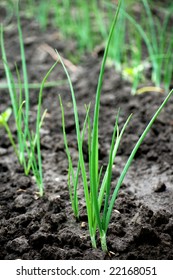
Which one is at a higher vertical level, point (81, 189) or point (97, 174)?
point (97, 174)

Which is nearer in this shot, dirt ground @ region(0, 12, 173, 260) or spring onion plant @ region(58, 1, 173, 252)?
spring onion plant @ region(58, 1, 173, 252)

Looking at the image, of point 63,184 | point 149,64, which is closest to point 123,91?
point 149,64

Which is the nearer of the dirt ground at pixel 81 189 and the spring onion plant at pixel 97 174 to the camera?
the spring onion plant at pixel 97 174

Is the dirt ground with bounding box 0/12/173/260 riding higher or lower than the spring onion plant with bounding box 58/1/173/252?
lower

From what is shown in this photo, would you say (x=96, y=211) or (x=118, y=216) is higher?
(x=96, y=211)

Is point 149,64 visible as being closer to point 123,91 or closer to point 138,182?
point 123,91

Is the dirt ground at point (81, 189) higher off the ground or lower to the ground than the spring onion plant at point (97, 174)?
lower

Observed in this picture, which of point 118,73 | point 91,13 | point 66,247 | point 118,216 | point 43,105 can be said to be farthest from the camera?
point 91,13

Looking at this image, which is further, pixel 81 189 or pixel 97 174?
pixel 81 189
